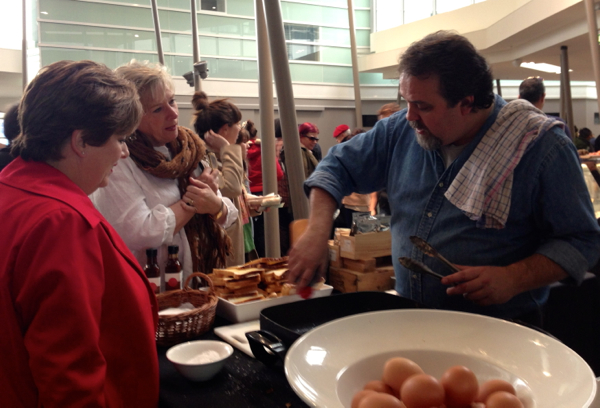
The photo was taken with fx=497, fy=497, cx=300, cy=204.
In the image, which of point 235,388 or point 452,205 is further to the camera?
point 452,205

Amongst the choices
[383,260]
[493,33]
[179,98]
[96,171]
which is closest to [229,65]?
[179,98]

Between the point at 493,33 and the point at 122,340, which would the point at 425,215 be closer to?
the point at 122,340

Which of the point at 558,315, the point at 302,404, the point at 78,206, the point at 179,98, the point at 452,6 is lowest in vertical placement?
the point at 558,315

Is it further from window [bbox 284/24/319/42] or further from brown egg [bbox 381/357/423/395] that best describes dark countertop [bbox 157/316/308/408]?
window [bbox 284/24/319/42]

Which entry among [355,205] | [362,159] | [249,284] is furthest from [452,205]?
[355,205]

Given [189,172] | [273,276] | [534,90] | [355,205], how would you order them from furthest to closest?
[355,205]
[534,90]
[189,172]
[273,276]

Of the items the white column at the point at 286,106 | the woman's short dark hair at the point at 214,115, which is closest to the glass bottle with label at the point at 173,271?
the white column at the point at 286,106

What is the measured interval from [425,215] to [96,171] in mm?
943

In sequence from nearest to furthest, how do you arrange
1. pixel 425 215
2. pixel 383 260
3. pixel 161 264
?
1. pixel 425 215
2. pixel 161 264
3. pixel 383 260

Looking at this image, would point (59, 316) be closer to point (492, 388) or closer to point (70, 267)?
point (70, 267)

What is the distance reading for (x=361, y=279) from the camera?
215cm

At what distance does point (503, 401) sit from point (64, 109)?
3.62 feet

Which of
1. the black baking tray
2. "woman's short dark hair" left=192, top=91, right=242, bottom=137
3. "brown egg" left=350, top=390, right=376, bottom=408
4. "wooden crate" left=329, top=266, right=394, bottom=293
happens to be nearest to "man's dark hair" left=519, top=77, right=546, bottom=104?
"woman's short dark hair" left=192, top=91, right=242, bottom=137

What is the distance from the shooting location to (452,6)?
45.5 ft
